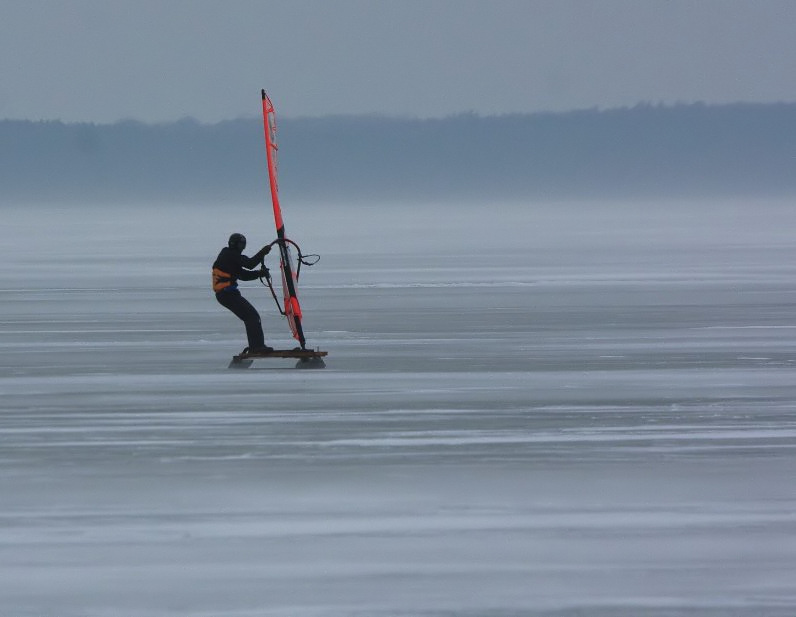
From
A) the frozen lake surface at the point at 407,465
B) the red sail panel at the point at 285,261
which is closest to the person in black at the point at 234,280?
the red sail panel at the point at 285,261

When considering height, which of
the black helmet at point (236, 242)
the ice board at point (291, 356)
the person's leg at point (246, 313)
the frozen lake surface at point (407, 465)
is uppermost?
the black helmet at point (236, 242)

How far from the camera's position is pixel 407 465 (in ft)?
30.4

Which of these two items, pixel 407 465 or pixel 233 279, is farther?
pixel 233 279

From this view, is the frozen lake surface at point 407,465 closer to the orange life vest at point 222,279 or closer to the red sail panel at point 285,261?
the red sail panel at point 285,261

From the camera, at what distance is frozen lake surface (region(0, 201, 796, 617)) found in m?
6.85

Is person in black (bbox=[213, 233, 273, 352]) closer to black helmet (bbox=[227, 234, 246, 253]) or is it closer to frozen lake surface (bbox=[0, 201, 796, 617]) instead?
black helmet (bbox=[227, 234, 246, 253])

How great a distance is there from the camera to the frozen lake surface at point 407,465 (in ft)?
22.5

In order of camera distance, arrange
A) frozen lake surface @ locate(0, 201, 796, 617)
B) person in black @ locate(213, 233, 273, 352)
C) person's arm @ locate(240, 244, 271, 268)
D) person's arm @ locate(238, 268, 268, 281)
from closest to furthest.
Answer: frozen lake surface @ locate(0, 201, 796, 617), person's arm @ locate(240, 244, 271, 268), person's arm @ locate(238, 268, 268, 281), person in black @ locate(213, 233, 273, 352)

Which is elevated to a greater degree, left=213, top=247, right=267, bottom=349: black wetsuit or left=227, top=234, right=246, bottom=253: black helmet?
left=227, top=234, right=246, bottom=253: black helmet

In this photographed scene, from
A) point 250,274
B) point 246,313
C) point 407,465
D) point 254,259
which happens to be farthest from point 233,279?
point 407,465

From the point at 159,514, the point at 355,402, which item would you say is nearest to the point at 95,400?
the point at 355,402

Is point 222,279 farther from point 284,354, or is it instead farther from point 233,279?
point 284,354

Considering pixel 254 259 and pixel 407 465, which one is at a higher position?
pixel 254 259

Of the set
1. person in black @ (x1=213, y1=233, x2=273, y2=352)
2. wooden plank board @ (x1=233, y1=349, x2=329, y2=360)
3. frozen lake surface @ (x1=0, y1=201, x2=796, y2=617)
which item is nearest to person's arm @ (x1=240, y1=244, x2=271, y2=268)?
person in black @ (x1=213, y1=233, x2=273, y2=352)
